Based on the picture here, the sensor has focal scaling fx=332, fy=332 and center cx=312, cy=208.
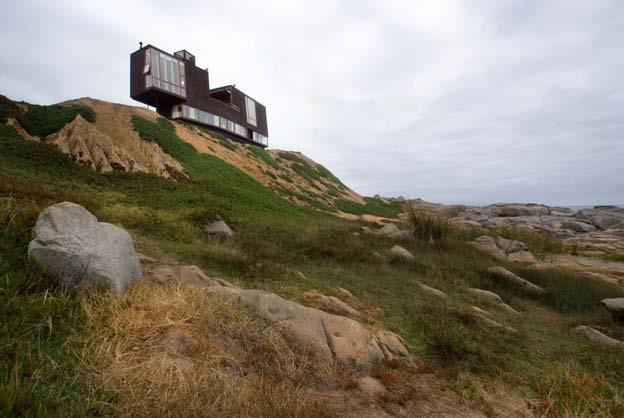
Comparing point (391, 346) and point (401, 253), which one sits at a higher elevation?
point (401, 253)

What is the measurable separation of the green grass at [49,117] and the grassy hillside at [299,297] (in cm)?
510

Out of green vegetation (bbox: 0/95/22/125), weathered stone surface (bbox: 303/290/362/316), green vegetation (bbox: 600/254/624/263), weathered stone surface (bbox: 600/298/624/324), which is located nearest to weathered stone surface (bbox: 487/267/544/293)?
weathered stone surface (bbox: 600/298/624/324)

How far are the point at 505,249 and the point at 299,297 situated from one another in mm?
16449

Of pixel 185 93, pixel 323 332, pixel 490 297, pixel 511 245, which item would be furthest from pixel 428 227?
pixel 185 93

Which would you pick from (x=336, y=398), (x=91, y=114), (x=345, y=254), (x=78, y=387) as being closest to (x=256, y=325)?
(x=336, y=398)

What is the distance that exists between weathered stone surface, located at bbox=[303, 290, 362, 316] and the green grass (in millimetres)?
21408

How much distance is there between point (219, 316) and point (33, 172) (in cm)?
1496

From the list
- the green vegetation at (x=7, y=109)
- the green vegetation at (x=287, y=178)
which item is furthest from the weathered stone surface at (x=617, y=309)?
the green vegetation at (x=287, y=178)

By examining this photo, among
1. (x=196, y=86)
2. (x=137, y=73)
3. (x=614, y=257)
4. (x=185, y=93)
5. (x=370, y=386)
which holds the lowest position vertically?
(x=614, y=257)

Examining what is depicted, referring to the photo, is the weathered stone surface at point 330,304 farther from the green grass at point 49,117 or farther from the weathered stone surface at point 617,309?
the green grass at point 49,117

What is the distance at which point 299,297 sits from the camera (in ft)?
22.6

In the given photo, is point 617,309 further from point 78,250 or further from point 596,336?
point 78,250

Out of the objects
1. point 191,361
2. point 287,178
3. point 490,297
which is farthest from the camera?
point 287,178

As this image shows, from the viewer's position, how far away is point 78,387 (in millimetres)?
3064
